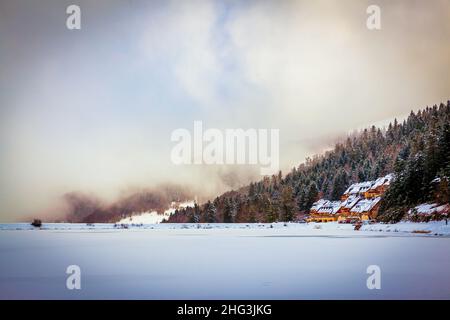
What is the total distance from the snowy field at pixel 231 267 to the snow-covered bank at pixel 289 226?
0.10 m

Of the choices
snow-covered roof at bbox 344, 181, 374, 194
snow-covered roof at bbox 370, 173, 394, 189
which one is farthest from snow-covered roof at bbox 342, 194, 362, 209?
snow-covered roof at bbox 370, 173, 394, 189

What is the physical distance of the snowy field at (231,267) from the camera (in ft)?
25.9

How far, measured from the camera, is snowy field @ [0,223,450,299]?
25.9ft

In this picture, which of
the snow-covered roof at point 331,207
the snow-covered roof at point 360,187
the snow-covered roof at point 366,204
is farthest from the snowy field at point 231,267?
the snow-covered roof at point 331,207

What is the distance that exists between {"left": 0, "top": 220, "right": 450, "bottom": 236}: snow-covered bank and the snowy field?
10 centimetres

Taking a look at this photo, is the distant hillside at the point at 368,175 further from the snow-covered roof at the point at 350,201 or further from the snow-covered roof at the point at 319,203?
the snow-covered roof at the point at 350,201

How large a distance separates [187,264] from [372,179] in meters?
8.89

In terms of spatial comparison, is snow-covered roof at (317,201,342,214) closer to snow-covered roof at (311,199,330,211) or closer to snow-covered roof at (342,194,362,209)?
snow-covered roof at (311,199,330,211)

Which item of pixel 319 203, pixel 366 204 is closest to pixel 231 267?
pixel 366 204

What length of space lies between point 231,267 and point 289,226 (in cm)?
866

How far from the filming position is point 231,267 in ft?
31.3

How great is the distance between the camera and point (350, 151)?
626 inches

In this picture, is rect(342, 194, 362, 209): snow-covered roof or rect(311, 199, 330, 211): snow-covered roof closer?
rect(342, 194, 362, 209): snow-covered roof
